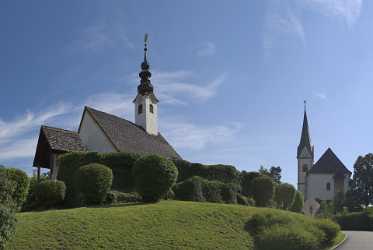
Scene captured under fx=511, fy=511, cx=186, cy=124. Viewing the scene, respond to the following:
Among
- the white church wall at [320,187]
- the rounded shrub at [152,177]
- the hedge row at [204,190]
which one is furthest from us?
the white church wall at [320,187]

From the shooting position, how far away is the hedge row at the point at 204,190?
90.4 feet

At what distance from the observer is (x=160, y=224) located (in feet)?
64.3

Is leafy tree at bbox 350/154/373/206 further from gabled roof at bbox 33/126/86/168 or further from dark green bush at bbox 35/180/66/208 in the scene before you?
dark green bush at bbox 35/180/66/208

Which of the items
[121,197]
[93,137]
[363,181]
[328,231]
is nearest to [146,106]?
[93,137]

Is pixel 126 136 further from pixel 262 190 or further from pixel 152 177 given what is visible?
pixel 152 177

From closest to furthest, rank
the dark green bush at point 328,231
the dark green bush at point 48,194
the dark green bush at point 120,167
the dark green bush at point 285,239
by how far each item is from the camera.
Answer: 1. the dark green bush at point 285,239
2. the dark green bush at point 48,194
3. the dark green bush at point 328,231
4. the dark green bush at point 120,167

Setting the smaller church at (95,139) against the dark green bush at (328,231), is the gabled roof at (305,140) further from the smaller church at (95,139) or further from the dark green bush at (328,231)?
the dark green bush at (328,231)

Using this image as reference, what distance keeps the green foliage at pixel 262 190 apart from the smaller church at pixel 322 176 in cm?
5144

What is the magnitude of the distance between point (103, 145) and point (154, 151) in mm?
5057

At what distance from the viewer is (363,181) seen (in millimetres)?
75875

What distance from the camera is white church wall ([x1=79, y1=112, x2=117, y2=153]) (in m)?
32.8

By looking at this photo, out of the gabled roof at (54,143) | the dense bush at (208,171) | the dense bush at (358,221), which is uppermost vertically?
the gabled roof at (54,143)

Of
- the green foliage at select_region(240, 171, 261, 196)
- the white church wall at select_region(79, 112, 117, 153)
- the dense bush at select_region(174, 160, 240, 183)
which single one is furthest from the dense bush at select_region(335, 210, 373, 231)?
the white church wall at select_region(79, 112, 117, 153)

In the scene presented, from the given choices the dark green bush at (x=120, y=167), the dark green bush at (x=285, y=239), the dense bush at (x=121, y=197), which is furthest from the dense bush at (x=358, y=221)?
the dark green bush at (x=285, y=239)
